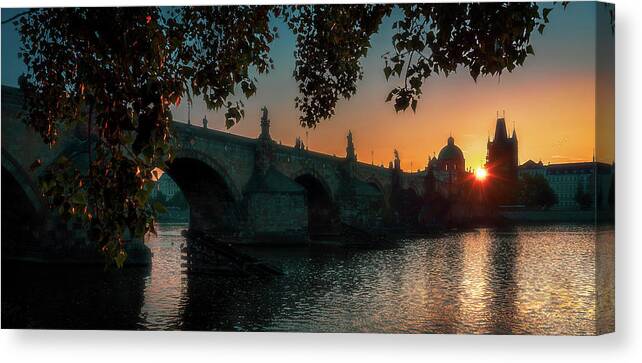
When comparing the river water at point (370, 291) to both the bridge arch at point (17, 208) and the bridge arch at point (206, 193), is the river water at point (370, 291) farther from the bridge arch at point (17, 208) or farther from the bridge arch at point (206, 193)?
the bridge arch at point (206, 193)

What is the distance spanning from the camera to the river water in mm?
8102

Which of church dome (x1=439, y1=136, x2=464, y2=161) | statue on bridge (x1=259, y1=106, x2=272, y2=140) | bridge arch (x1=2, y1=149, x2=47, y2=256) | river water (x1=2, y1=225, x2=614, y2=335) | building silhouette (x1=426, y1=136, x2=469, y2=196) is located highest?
statue on bridge (x1=259, y1=106, x2=272, y2=140)

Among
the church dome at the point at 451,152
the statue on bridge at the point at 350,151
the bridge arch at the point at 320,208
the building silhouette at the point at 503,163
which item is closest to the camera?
the building silhouette at the point at 503,163

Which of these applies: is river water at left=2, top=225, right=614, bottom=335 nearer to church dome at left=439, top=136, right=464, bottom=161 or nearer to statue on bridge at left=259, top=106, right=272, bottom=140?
church dome at left=439, top=136, right=464, bottom=161

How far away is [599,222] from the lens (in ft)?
26.0

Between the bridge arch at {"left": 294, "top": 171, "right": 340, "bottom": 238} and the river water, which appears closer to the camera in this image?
the river water

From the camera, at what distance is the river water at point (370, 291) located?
319 inches

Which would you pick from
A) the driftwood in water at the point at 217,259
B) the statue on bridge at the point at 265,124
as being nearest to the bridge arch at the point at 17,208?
the driftwood in water at the point at 217,259

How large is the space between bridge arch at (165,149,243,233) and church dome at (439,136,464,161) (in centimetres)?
302

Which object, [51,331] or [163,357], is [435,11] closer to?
[163,357]

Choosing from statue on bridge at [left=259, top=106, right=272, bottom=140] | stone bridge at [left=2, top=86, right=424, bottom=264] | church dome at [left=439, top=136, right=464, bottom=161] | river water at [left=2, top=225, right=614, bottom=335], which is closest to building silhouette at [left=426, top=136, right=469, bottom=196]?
church dome at [left=439, top=136, right=464, bottom=161]

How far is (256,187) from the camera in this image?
35.9 feet

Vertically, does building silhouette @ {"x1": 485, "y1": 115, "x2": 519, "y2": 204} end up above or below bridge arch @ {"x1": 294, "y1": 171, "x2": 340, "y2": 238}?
above

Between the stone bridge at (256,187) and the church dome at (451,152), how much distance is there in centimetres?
41
